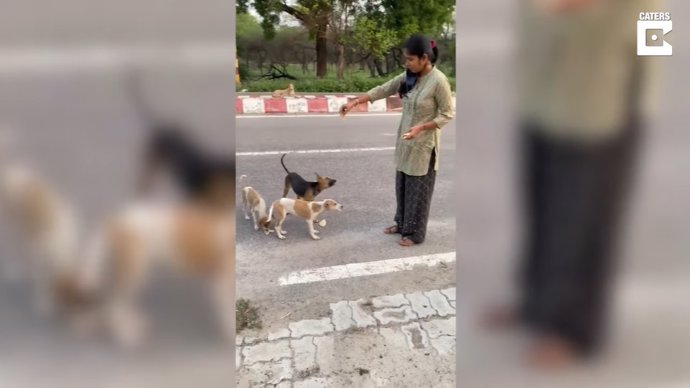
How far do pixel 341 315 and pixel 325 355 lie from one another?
0.29 metres

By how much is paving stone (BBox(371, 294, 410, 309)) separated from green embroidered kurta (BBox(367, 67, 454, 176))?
2.49 feet

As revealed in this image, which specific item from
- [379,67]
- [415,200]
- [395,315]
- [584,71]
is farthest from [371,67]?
[584,71]

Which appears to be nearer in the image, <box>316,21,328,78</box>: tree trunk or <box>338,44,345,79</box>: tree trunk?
<box>316,21,328,78</box>: tree trunk

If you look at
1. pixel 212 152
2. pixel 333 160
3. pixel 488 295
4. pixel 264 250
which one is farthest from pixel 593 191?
pixel 333 160

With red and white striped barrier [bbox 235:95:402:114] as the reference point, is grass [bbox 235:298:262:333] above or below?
below

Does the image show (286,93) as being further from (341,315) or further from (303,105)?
(341,315)

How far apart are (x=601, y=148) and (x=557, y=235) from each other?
235mm

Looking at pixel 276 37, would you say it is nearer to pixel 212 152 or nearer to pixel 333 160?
pixel 333 160

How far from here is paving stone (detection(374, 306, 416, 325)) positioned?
211 centimetres

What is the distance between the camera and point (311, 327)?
6.75ft

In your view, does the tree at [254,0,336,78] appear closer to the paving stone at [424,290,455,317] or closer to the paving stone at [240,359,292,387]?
the paving stone at [424,290,455,317]

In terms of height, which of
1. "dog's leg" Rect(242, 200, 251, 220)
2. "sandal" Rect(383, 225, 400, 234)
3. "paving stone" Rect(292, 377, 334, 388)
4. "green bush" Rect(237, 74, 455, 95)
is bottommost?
"paving stone" Rect(292, 377, 334, 388)

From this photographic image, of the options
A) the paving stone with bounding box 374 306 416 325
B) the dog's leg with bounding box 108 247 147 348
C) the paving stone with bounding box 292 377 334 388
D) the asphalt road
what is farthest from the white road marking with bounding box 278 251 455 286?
the dog's leg with bounding box 108 247 147 348

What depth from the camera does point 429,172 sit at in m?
2.85
